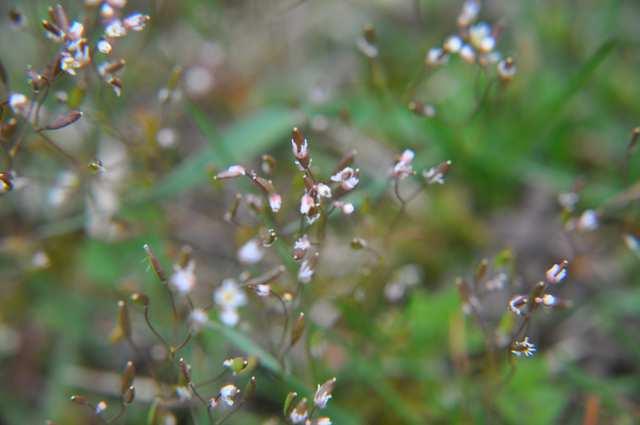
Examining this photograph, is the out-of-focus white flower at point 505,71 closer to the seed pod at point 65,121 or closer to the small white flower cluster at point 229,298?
the small white flower cluster at point 229,298

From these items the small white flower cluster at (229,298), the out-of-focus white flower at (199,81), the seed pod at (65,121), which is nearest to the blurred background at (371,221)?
the out-of-focus white flower at (199,81)

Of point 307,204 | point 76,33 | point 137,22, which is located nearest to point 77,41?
point 76,33

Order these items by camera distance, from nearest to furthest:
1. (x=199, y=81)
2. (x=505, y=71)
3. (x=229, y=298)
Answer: (x=229, y=298) < (x=505, y=71) < (x=199, y=81)

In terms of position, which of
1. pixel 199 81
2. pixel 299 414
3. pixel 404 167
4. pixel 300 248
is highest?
pixel 404 167

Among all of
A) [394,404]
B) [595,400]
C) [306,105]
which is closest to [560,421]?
[595,400]

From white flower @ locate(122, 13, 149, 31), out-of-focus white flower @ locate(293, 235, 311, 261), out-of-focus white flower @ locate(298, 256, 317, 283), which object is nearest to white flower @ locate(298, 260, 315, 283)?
out-of-focus white flower @ locate(298, 256, 317, 283)

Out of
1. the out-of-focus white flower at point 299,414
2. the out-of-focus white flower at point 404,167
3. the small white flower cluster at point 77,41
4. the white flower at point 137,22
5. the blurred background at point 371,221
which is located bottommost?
the blurred background at point 371,221

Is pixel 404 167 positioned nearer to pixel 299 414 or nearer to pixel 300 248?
pixel 300 248

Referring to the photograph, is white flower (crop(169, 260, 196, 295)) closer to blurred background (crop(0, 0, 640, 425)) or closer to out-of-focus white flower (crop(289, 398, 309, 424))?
blurred background (crop(0, 0, 640, 425))

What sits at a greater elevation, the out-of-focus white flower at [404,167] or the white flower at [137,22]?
the white flower at [137,22]
